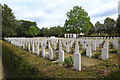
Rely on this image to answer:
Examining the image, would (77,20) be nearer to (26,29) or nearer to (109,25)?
(109,25)

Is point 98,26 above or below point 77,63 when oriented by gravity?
above

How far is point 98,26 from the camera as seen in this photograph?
46.3 metres

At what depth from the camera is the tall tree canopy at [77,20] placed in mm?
32438

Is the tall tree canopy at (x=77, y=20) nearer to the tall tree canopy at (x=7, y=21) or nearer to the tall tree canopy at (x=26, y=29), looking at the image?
the tall tree canopy at (x=7, y=21)

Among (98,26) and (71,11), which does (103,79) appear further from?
(98,26)

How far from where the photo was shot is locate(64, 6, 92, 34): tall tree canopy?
32438 mm

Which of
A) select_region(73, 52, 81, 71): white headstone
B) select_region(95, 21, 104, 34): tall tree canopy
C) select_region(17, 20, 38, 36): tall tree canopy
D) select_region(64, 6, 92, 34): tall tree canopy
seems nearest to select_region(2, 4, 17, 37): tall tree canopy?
select_region(64, 6, 92, 34): tall tree canopy

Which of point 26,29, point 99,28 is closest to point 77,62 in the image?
point 99,28

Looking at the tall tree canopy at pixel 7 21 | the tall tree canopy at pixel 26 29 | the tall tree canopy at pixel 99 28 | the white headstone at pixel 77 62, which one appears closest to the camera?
the white headstone at pixel 77 62

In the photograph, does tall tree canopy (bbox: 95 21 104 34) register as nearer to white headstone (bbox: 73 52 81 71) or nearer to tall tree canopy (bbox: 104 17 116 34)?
tall tree canopy (bbox: 104 17 116 34)

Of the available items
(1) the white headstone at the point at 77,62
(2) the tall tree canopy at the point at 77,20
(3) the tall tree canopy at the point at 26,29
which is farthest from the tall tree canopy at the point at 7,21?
(1) the white headstone at the point at 77,62

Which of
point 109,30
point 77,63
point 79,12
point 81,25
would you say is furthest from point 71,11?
point 77,63

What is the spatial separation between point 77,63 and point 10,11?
105ft

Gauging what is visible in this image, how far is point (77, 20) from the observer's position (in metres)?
32.6
